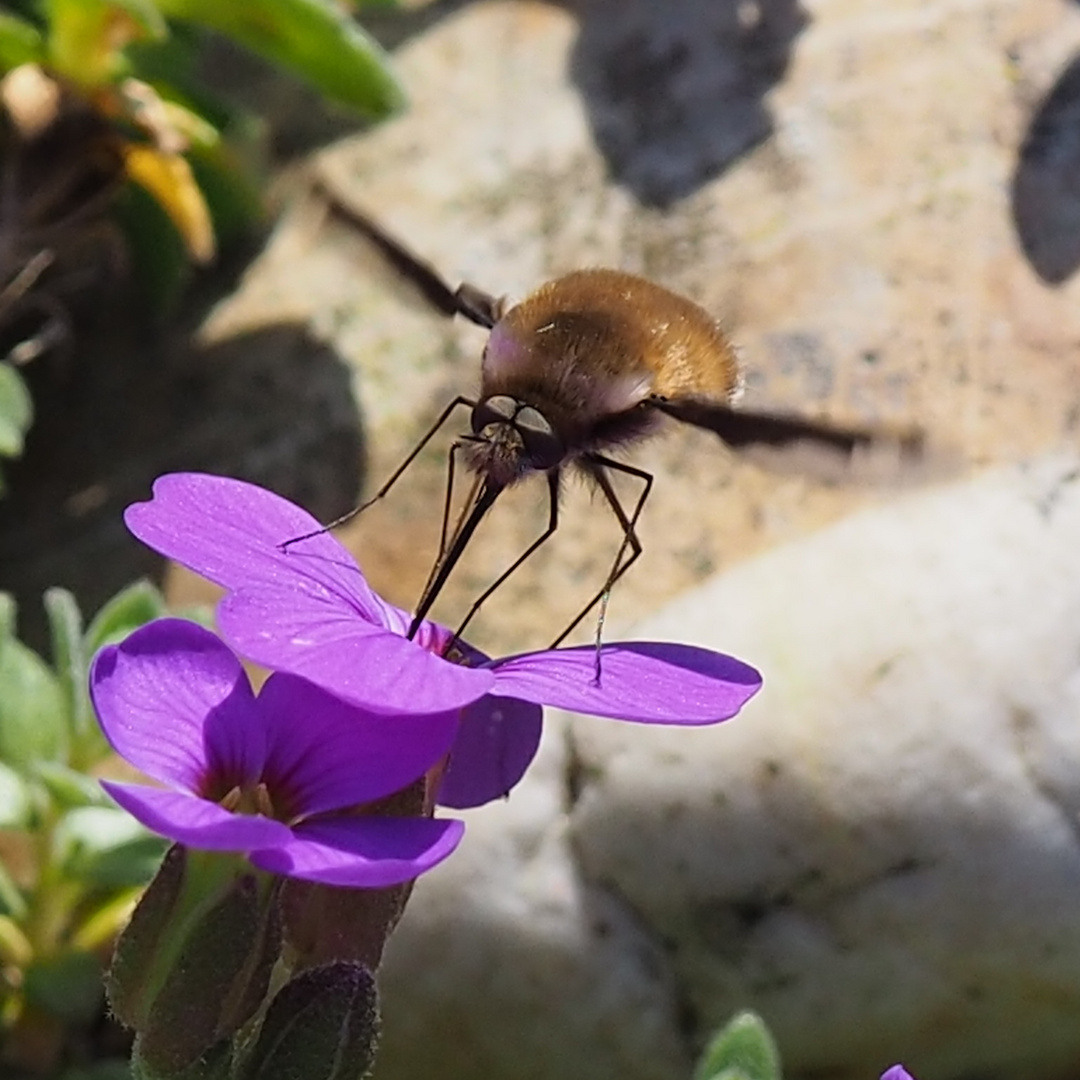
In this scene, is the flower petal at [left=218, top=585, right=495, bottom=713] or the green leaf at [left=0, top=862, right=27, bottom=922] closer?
the flower petal at [left=218, top=585, right=495, bottom=713]

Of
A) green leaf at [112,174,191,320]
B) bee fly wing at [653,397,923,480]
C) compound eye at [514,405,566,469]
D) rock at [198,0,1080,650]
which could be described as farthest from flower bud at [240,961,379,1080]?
green leaf at [112,174,191,320]

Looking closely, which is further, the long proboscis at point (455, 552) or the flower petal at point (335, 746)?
the long proboscis at point (455, 552)

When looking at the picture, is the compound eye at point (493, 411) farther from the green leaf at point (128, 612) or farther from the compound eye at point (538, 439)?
the green leaf at point (128, 612)

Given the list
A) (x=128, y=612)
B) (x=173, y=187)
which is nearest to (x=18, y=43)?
(x=173, y=187)

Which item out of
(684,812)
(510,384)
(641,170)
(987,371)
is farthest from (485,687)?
(641,170)

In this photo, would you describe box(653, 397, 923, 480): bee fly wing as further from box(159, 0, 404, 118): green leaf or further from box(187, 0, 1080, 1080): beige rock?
box(159, 0, 404, 118): green leaf

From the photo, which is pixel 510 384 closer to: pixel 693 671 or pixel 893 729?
pixel 693 671

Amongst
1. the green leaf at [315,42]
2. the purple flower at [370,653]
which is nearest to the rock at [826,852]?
the purple flower at [370,653]
